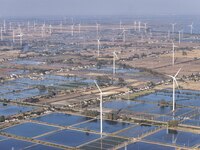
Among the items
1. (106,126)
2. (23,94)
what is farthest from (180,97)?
(23,94)

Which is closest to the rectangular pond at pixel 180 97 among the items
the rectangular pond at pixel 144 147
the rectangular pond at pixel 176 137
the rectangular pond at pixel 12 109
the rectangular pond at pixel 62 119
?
the rectangular pond at pixel 62 119

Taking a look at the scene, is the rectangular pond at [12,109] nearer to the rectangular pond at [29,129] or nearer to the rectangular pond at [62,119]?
the rectangular pond at [62,119]

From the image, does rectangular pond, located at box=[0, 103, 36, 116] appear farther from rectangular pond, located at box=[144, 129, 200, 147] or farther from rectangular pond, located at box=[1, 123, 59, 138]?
rectangular pond, located at box=[144, 129, 200, 147]

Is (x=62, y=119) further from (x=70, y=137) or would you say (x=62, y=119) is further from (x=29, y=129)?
(x=70, y=137)

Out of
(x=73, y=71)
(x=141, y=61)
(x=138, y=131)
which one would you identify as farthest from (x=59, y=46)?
(x=138, y=131)

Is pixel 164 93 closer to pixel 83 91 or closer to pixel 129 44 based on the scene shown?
pixel 83 91

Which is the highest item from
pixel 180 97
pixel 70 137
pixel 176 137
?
pixel 180 97

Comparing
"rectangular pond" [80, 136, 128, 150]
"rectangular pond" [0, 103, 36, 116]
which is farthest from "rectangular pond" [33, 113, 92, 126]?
"rectangular pond" [80, 136, 128, 150]


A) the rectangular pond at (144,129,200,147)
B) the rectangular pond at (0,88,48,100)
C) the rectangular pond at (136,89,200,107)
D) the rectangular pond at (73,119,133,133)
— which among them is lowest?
the rectangular pond at (73,119,133,133)
